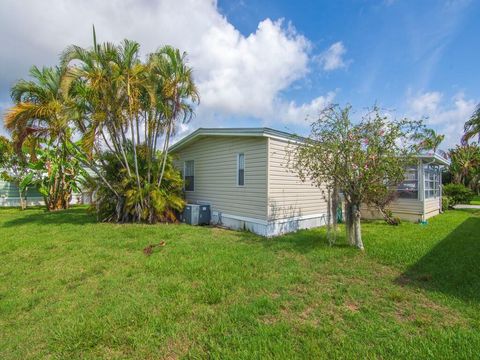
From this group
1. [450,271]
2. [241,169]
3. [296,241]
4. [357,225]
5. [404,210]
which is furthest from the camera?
[404,210]

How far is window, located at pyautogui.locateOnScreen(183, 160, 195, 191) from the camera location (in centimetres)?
1149

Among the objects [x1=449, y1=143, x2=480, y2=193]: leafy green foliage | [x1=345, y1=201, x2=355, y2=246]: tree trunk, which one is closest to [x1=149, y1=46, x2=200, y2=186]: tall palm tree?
[x1=345, y1=201, x2=355, y2=246]: tree trunk

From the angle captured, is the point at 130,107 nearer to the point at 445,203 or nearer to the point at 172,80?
the point at 172,80

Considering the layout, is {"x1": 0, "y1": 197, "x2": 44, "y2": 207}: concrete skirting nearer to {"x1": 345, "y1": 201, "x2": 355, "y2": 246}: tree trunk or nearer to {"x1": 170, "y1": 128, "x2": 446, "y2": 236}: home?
{"x1": 170, "y1": 128, "x2": 446, "y2": 236}: home

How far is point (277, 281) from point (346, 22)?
8607 millimetres

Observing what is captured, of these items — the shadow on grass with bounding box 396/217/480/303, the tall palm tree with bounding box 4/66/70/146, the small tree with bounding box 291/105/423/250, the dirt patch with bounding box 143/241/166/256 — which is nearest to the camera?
the shadow on grass with bounding box 396/217/480/303

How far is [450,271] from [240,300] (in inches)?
151

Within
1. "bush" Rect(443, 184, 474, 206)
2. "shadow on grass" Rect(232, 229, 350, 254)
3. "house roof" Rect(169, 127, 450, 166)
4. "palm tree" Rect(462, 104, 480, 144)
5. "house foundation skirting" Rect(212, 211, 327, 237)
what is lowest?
"shadow on grass" Rect(232, 229, 350, 254)

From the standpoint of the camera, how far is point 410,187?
11055mm

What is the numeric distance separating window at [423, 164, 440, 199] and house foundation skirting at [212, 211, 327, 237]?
5.38 meters

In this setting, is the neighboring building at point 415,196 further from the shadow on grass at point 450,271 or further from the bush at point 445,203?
the bush at point 445,203

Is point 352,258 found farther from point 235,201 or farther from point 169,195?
point 169,195

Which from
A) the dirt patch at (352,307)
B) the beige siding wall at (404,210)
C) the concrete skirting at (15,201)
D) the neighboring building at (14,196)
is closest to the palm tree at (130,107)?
the dirt patch at (352,307)

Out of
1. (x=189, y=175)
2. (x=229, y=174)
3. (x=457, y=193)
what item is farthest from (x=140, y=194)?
(x=457, y=193)
